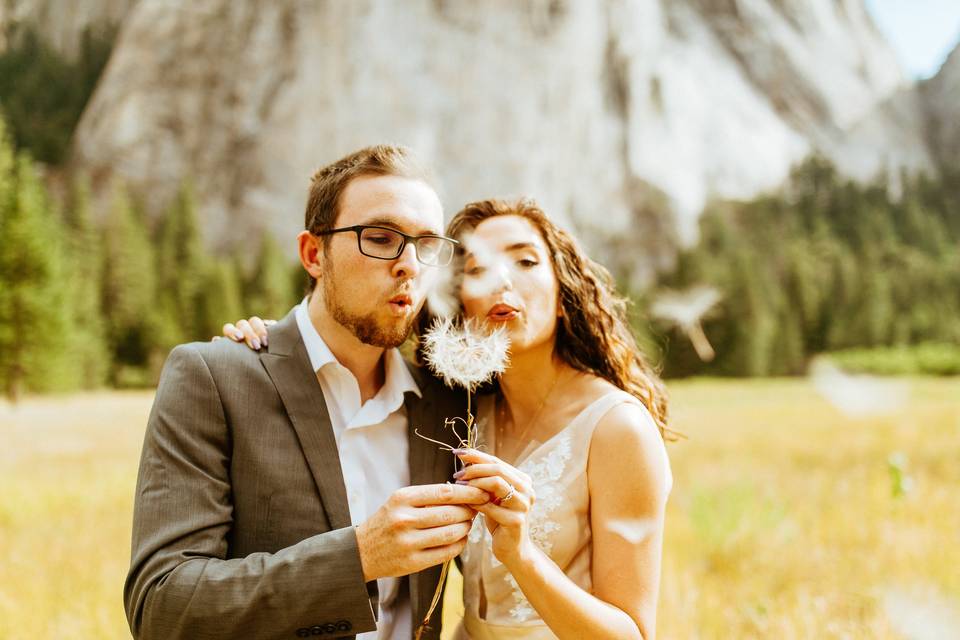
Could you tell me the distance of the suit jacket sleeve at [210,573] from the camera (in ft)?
7.70

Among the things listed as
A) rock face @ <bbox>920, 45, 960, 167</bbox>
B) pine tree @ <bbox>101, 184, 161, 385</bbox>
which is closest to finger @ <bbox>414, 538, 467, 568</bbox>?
pine tree @ <bbox>101, 184, 161, 385</bbox>

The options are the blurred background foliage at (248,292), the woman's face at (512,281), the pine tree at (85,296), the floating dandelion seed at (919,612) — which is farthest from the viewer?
the pine tree at (85,296)

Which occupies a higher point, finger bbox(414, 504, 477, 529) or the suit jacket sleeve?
finger bbox(414, 504, 477, 529)

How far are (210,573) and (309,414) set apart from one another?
733 millimetres

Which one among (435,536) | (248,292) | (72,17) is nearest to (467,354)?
(435,536)

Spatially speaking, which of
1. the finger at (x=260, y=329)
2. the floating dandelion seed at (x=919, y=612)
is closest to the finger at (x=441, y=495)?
the finger at (x=260, y=329)

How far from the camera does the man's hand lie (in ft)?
7.33

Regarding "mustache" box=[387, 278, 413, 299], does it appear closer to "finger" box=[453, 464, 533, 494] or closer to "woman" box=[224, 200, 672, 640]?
"woman" box=[224, 200, 672, 640]

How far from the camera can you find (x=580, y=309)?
3.60 meters

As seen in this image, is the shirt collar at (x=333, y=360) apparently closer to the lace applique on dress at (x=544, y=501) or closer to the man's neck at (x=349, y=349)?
the man's neck at (x=349, y=349)

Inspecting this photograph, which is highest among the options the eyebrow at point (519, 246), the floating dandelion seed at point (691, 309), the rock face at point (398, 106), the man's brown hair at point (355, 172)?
the rock face at point (398, 106)

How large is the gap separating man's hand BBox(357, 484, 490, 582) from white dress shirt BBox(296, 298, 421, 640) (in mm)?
733

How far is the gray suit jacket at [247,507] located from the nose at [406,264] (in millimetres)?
553

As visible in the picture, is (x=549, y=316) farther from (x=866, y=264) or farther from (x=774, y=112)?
(x=774, y=112)
